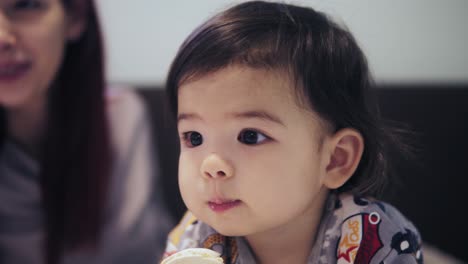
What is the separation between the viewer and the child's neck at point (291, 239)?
0.52m

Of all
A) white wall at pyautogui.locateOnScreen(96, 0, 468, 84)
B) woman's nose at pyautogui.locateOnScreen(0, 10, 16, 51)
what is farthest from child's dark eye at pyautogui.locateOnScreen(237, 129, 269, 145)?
woman's nose at pyautogui.locateOnScreen(0, 10, 16, 51)

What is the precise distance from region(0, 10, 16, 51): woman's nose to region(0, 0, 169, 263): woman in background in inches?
0.7

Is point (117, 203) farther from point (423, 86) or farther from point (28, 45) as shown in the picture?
point (423, 86)

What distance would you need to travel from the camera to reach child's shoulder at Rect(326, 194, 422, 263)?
0.48 meters

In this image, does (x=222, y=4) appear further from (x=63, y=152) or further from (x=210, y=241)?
(x=63, y=152)

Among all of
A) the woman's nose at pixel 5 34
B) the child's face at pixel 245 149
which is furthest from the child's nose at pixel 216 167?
the woman's nose at pixel 5 34

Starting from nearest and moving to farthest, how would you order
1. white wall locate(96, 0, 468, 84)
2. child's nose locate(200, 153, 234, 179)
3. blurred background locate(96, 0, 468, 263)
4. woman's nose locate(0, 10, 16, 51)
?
child's nose locate(200, 153, 234, 179) → woman's nose locate(0, 10, 16, 51) → white wall locate(96, 0, 468, 84) → blurred background locate(96, 0, 468, 263)

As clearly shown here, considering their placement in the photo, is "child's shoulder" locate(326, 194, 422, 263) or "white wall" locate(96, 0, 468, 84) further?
"white wall" locate(96, 0, 468, 84)

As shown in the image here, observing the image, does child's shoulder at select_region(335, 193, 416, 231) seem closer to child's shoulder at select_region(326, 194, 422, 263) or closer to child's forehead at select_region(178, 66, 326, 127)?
child's shoulder at select_region(326, 194, 422, 263)

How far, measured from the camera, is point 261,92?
44 cm

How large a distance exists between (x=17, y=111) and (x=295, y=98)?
821 millimetres

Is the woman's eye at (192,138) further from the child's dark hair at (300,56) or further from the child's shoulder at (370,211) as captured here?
the child's shoulder at (370,211)

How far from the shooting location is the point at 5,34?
815mm

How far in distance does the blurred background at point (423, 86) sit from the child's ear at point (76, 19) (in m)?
0.10
